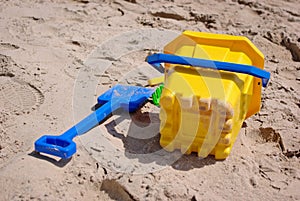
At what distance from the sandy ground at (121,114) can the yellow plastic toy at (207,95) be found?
79mm

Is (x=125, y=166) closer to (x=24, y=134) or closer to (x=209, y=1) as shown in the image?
(x=24, y=134)

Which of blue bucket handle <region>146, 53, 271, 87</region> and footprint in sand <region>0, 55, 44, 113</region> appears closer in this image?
blue bucket handle <region>146, 53, 271, 87</region>

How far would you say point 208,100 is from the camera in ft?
5.07

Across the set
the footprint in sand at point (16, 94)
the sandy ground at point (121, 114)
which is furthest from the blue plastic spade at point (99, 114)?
the footprint in sand at point (16, 94)

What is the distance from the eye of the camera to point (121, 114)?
6.38 feet

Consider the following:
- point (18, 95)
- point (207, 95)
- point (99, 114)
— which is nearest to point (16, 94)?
point (18, 95)

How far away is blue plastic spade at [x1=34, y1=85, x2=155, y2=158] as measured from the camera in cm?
162

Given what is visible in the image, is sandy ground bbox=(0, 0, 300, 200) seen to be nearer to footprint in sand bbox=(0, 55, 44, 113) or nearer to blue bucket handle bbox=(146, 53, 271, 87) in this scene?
footprint in sand bbox=(0, 55, 44, 113)

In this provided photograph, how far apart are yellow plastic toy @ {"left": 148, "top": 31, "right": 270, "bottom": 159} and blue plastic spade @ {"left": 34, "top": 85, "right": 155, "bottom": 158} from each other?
0.94 ft

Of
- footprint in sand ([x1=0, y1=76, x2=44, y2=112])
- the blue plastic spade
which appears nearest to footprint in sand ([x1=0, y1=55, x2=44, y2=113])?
footprint in sand ([x1=0, y1=76, x2=44, y2=112])

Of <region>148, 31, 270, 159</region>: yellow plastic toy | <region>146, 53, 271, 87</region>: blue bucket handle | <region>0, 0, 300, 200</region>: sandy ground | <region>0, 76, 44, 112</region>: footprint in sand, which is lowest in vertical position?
<region>0, 76, 44, 112</region>: footprint in sand

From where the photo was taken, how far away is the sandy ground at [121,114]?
1.55 m

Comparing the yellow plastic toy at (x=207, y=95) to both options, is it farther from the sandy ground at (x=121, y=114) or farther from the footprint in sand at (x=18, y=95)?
the footprint in sand at (x=18, y=95)

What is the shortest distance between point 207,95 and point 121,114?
492mm
